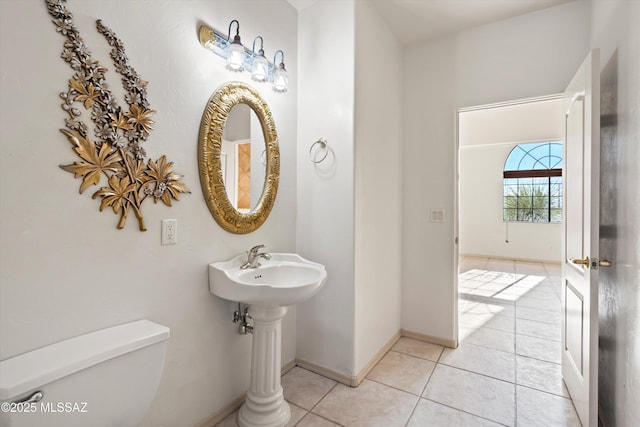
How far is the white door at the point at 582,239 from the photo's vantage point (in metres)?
1.55

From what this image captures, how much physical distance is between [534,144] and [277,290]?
712 centimetres

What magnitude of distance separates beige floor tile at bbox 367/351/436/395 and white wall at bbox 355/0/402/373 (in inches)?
4.5

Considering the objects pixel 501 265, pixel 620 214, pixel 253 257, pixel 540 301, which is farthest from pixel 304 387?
pixel 501 265

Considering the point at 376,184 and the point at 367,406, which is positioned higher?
the point at 376,184

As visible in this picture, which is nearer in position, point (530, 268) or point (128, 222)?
point (128, 222)

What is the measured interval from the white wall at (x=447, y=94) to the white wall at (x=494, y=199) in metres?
2.87

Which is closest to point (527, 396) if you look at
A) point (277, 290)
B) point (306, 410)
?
point (306, 410)

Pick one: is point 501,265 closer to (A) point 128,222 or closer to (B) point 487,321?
(B) point 487,321

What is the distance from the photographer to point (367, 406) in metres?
1.92

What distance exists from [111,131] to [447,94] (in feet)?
8.28

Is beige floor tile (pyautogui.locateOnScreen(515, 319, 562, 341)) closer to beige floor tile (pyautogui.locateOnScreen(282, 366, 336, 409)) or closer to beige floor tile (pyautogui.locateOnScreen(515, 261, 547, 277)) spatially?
beige floor tile (pyautogui.locateOnScreen(282, 366, 336, 409))

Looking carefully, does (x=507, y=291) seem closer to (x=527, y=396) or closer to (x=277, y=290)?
(x=527, y=396)

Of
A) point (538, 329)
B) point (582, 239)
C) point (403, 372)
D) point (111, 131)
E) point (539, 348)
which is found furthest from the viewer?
point (538, 329)

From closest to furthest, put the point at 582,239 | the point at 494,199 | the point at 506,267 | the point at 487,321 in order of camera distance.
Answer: the point at 582,239, the point at 487,321, the point at 506,267, the point at 494,199
